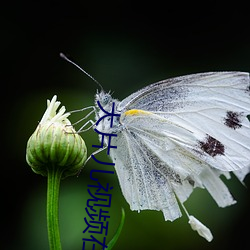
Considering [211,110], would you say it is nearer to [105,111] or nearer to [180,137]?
[180,137]

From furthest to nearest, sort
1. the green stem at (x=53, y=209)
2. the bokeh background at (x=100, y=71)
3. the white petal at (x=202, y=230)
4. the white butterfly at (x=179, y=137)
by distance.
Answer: the bokeh background at (x=100, y=71)
the white butterfly at (x=179, y=137)
the white petal at (x=202, y=230)
the green stem at (x=53, y=209)

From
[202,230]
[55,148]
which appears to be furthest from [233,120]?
[55,148]

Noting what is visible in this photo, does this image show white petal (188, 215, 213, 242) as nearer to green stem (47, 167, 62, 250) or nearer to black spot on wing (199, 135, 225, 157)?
black spot on wing (199, 135, 225, 157)

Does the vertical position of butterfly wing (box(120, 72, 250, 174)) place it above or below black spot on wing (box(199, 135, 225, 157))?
above

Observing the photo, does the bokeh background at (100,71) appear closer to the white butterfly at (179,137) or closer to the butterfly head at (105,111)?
the white butterfly at (179,137)

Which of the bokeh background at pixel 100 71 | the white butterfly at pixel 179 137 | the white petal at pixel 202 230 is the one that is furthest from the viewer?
the bokeh background at pixel 100 71

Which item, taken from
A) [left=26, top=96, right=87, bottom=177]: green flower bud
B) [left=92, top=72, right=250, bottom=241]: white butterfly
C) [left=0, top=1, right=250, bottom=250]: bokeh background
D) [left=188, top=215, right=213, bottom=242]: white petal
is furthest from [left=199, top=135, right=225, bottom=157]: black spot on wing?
[left=0, top=1, right=250, bottom=250]: bokeh background

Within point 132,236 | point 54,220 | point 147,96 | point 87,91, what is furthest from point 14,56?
point 54,220

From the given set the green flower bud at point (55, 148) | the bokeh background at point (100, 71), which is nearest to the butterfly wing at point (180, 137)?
the green flower bud at point (55, 148)
